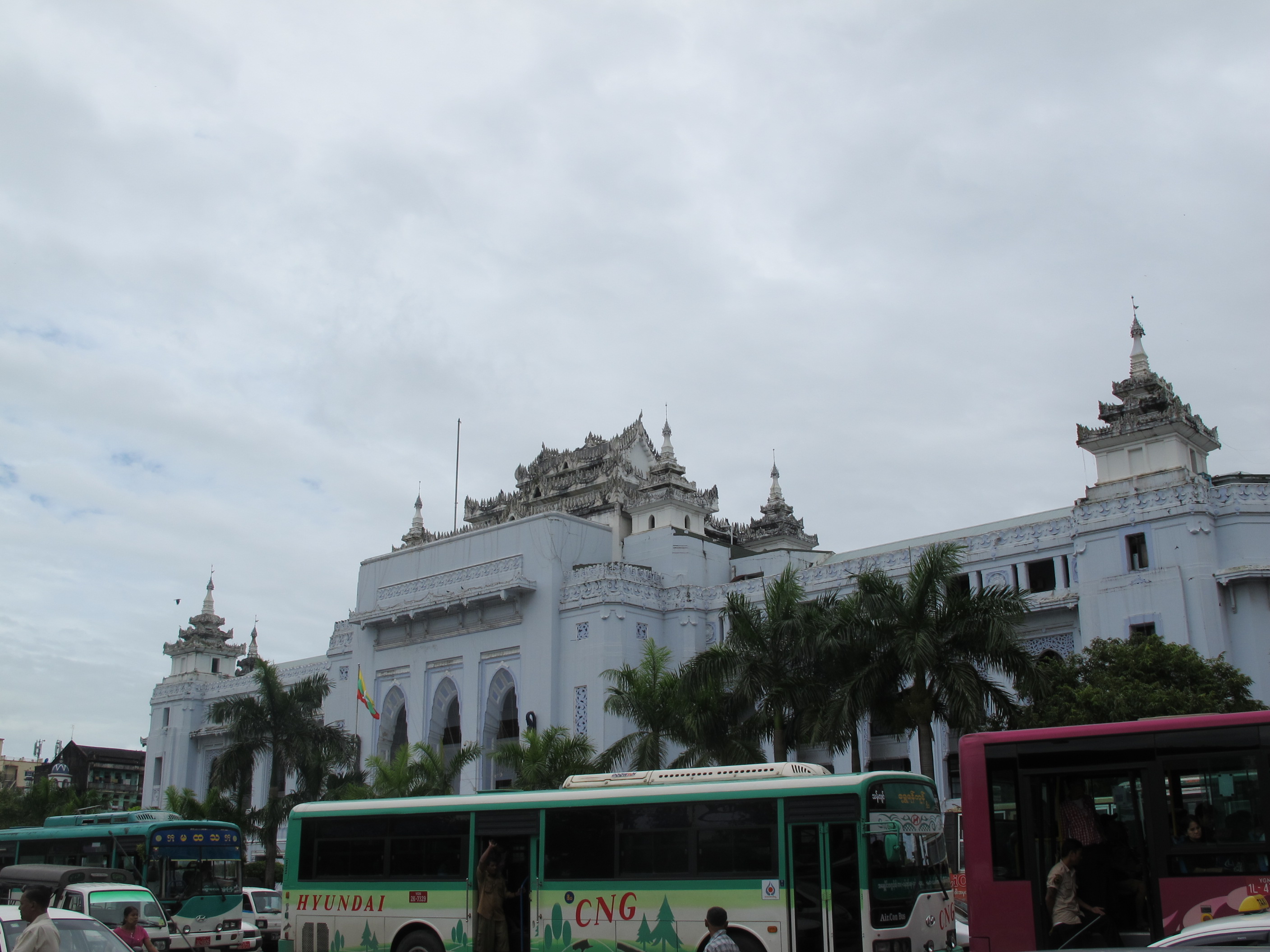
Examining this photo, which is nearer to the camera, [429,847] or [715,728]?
[429,847]

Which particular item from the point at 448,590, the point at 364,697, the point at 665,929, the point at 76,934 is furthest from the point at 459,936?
the point at 448,590

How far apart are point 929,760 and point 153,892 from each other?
16.4 m

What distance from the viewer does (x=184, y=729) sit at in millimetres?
69125

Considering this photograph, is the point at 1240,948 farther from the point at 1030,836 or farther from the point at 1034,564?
the point at 1034,564

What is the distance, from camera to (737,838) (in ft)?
47.9

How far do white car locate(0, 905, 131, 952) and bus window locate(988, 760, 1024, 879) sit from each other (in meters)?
8.86

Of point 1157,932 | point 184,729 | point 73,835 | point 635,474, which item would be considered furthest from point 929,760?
point 184,729

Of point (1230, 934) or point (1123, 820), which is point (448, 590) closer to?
point (1123, 820)

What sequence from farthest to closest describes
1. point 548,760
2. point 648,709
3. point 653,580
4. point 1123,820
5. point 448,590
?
point 448,590
point 653,580
point 548,760
point 648,709
point 1123,820

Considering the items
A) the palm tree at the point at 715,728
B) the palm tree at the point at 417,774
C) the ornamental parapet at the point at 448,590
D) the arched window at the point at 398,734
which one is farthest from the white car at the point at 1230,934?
the arched window at the point at 398,734

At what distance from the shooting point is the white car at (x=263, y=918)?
26844 mm

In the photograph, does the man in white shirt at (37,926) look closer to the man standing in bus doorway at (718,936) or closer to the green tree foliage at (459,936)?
the man standing in bus doorway at (718,936)

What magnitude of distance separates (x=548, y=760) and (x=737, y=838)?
20236 millimetres

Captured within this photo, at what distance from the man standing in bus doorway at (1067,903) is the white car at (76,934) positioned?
9034 mm
